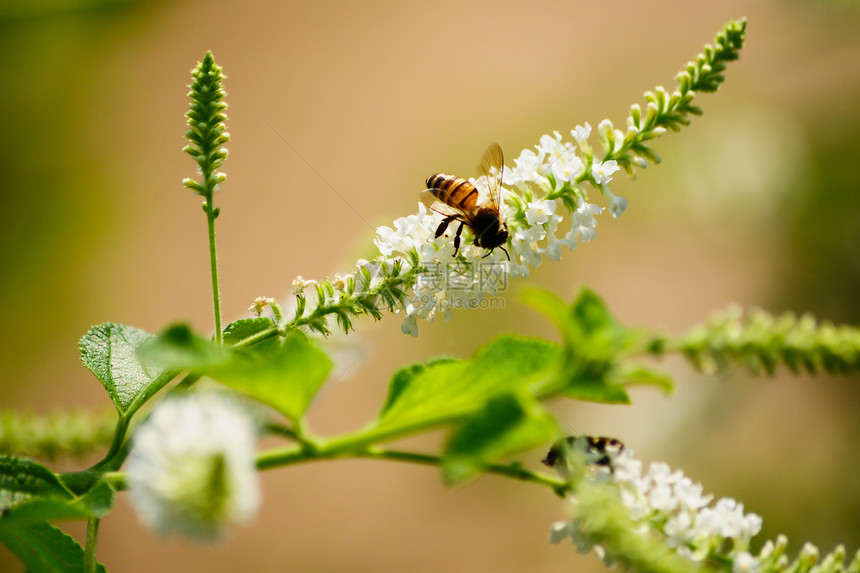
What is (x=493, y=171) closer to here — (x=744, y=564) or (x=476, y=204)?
(x=476, y=204)

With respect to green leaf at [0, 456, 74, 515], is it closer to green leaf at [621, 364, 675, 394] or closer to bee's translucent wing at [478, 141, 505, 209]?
green leaf at [621, 364, 675, 394]

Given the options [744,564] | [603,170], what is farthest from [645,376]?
[603,170]

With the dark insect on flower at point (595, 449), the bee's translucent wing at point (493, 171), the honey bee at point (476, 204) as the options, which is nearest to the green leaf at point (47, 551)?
the dark insect on flower at point (595, 449)

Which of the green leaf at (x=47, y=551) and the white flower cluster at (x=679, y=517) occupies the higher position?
the green leaf at (x=47, y=551)

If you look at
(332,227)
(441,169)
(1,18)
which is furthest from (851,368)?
(332,227)

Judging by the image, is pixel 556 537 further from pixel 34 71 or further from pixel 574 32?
pixel 574 32

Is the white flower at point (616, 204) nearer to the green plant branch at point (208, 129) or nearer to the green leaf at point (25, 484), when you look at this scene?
the green plant branch at point (208, 129)
